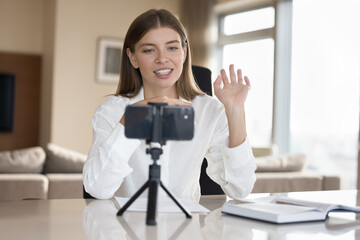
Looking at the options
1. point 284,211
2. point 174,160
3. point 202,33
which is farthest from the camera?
point 202,33

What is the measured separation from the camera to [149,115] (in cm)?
108

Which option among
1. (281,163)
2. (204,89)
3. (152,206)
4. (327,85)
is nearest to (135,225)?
(152,206)

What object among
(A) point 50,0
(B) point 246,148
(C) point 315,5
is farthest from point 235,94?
(A) point 50,0

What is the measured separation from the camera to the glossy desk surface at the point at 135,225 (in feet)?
3.33

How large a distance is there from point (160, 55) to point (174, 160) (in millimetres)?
359

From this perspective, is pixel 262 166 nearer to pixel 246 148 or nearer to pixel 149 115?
pixel 246 148

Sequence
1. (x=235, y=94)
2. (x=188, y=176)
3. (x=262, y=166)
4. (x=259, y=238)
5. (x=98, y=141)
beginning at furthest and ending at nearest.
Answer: (x=262, y=166) < (x=188, y=176) < (x=98, y=141) < (x=235, y=94) < (x=259, y=238)

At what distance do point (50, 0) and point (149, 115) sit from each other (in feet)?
22.5

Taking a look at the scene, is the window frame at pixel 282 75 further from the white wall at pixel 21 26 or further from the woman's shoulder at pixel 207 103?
the woman's shoulder at pixel 207 103

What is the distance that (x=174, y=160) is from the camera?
A: 187cm

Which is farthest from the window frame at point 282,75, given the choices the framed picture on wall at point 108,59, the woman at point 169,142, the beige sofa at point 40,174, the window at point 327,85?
the woman at point 169,142

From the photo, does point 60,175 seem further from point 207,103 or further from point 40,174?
point 207,103

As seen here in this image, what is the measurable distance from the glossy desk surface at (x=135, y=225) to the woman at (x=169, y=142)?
162 mm

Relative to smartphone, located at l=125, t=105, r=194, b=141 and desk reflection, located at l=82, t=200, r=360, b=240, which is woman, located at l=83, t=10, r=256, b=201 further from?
smartphone, located at l=125, t=105, r=194, b=141
